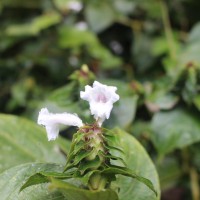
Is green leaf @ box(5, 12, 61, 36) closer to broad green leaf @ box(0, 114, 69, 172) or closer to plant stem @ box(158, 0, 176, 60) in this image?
plant stem @ box(158, 0, 176, 60)

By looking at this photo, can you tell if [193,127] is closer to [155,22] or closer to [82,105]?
[82,105]

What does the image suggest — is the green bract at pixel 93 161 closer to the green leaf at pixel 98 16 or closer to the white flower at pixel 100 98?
the white flower at pixel 100 98

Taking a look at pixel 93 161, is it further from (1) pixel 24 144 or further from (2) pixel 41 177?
(1) pixel 24 144

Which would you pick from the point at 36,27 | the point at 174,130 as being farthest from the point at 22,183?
the point at 36,27

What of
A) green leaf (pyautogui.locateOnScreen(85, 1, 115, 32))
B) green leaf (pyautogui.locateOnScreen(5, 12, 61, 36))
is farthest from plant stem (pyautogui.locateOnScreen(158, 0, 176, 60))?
green leaf (pyautogui.locateOnScreen(5, 12, 61, 36))

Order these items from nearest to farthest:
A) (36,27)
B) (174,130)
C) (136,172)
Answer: (136,172), (174,130), (36,27)

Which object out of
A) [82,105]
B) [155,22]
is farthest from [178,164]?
[155,22]

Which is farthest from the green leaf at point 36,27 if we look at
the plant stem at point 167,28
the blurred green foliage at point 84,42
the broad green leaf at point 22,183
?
the broad green leaf at point 22,183
